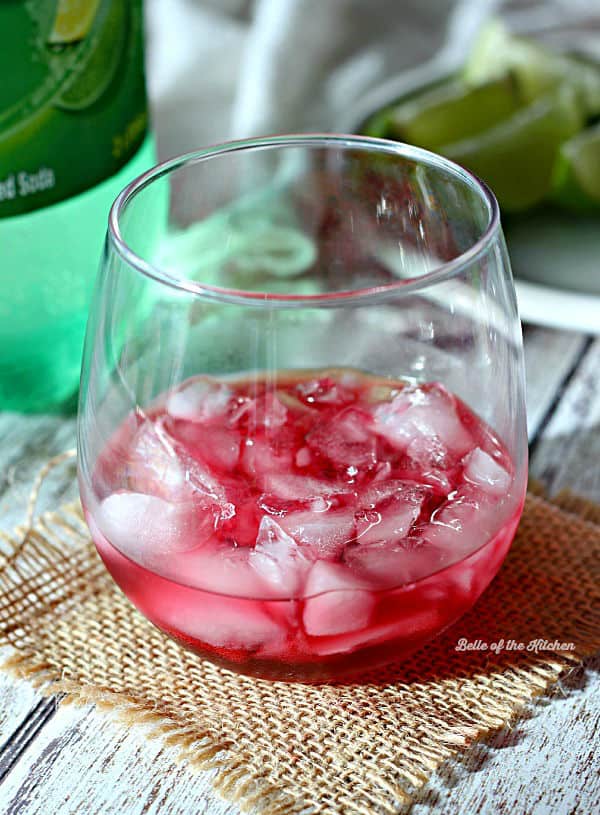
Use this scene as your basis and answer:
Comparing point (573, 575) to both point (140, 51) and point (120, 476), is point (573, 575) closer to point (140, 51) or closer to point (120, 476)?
point (120, 476)

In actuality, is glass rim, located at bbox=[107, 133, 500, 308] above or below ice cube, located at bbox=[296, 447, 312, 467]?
above

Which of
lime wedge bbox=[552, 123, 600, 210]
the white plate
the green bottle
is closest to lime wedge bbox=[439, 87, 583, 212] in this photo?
lime wedge bbox=[552, 123, 600, 210]

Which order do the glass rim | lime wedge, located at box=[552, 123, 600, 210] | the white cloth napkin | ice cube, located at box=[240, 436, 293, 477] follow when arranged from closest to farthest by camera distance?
the glass rim
ice cube, located at box=[240, 436, 293, 477]
lime wedge, located at box=[552, 123, 600, 210]
the white cloth napkin

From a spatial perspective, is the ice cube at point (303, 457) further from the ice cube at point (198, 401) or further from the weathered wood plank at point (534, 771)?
the weathered wood plank at point (534, 771)

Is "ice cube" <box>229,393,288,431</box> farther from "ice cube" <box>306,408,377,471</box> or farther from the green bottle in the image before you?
the green bottle

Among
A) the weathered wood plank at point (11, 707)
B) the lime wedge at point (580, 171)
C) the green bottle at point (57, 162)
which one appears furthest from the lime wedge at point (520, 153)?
the weathered wood plank at point (11, 707)

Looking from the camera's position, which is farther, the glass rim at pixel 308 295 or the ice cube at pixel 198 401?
the ice cube at pixel 198 401
